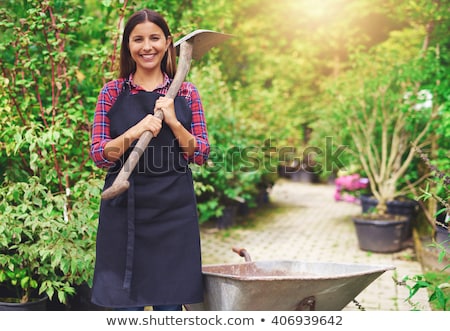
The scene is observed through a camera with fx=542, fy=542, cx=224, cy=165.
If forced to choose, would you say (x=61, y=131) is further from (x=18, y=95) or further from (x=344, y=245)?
(x=344, y=245)

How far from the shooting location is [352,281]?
2.23 m

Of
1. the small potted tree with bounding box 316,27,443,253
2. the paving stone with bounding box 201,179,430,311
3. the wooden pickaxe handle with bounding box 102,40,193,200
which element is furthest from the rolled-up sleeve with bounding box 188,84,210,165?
the small potted tree with bounding box 316,27,443,253

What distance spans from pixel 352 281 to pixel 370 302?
7.13 feet

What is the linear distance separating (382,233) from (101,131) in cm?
449

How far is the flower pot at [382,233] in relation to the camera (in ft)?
19.5

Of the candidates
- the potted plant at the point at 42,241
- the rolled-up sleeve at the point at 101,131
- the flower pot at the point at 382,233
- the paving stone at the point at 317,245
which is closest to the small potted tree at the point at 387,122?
the flower pot at the point at 382,233

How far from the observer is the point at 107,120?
7.18ft

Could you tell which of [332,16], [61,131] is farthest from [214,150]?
[332,16]

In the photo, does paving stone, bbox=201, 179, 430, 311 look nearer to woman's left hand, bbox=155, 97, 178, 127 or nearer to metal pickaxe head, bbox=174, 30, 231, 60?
metal pickaxe head, bbox=174, 30, 231, 60

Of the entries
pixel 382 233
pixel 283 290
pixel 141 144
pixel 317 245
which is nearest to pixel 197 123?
pixel 141 144

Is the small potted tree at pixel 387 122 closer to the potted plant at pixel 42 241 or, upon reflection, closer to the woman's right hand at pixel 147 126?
the potted plant at pixel 42 241

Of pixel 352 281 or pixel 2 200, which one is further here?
pixel 2 200

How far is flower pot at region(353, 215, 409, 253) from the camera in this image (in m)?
5.96
